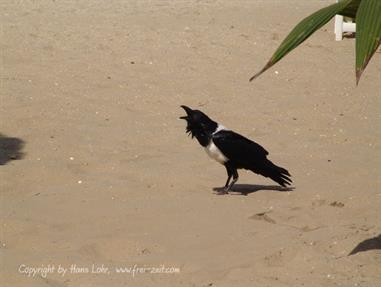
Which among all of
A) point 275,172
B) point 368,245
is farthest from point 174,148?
point 368,245

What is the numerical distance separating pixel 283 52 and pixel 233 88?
6.55 metres

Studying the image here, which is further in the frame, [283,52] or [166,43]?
[166,43]

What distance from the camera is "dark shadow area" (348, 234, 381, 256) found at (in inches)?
223

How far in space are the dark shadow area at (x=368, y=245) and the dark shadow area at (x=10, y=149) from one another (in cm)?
362

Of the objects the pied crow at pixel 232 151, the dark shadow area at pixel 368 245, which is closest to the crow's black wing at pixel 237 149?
the pied crow at pixel 232 151

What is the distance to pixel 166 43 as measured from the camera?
1205cm

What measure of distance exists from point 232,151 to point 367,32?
3542mm

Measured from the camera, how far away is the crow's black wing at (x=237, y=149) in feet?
24.7

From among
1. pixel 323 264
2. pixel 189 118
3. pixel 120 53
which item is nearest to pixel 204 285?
pixel 323 264

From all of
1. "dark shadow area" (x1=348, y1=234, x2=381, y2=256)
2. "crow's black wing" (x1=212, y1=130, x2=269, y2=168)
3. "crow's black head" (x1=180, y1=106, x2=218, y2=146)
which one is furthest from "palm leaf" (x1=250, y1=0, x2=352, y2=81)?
"crow's black head" (x1=180, y1=106, x2=218, y2=146)

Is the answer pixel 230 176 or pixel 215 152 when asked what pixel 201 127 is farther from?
pixel 230 176

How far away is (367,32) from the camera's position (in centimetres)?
406

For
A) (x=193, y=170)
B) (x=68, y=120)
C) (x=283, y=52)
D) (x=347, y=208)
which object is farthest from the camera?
(x=68, y=120)

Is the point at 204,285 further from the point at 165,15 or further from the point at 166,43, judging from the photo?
the point at 165,15
